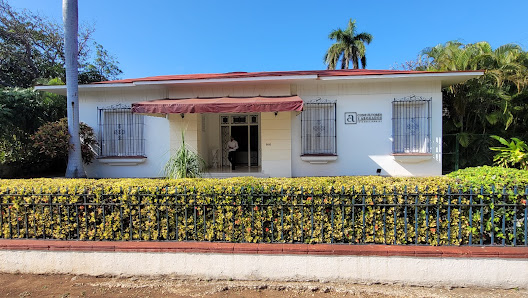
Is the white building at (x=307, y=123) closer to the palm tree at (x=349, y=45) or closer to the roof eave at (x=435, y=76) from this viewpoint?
the roof eave at (x=435, y=76)

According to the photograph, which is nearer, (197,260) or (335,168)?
(197,260)

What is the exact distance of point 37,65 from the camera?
18.5 metres

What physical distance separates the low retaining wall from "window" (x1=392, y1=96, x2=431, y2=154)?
5857 mm

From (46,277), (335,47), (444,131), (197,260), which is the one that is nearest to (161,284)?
(197,260)

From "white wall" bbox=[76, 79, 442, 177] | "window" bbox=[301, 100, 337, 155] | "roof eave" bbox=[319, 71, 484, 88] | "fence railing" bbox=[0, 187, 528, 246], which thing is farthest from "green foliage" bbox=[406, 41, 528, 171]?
"fence railing" bbox=[0, 187, 528, 246]

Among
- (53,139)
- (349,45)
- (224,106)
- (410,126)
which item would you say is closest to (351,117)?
(410,126)

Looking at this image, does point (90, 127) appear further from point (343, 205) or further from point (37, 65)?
point (37, 65)

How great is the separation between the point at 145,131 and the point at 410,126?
912 cm

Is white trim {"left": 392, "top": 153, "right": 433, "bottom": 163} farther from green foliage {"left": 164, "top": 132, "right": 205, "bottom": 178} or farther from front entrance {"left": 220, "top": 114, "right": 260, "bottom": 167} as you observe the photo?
green foliage {"left": 164, "top": 132, "right": 205, "bottom": 178}

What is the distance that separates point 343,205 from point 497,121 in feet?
30.5

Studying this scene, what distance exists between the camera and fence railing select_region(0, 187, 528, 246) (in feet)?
10.4

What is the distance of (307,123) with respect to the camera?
8.75 metres

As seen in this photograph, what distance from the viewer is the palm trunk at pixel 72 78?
22.9 ft

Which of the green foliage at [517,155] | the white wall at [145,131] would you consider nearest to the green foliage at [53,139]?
the white wall at [145,131]
